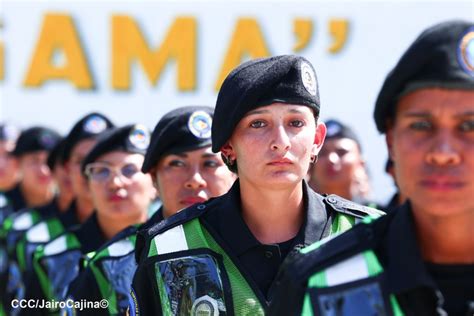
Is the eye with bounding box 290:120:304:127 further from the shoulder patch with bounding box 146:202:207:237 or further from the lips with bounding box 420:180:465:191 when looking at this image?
the lips with bounding box 420:180:465:191

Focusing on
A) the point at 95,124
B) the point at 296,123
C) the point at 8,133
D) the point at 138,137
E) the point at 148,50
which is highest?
the point at 148,50

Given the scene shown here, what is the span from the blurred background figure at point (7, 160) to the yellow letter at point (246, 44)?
10.9 feet

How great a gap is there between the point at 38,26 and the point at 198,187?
10026mm

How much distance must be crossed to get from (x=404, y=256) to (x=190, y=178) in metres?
2.42

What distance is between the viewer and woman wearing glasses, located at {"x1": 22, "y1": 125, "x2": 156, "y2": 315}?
6.16 meters

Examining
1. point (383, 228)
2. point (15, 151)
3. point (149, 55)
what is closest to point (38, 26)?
point (149, 55)

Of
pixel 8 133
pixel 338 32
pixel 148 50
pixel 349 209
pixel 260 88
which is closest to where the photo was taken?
pixel 260 88

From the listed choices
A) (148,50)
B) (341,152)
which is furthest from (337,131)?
(148,50)

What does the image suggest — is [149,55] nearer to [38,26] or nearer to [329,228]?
[38,26]

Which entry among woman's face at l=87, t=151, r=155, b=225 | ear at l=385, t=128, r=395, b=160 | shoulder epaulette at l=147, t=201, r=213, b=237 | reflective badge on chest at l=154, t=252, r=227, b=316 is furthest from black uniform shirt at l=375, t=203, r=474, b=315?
woman's face at l=87, t=151, r=155, b=225

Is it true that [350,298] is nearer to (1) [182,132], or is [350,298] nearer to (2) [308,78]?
(2) [308,78]

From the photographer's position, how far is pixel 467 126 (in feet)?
8.97

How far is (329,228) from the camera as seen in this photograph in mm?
3936

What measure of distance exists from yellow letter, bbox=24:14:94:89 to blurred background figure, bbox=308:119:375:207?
669cm
